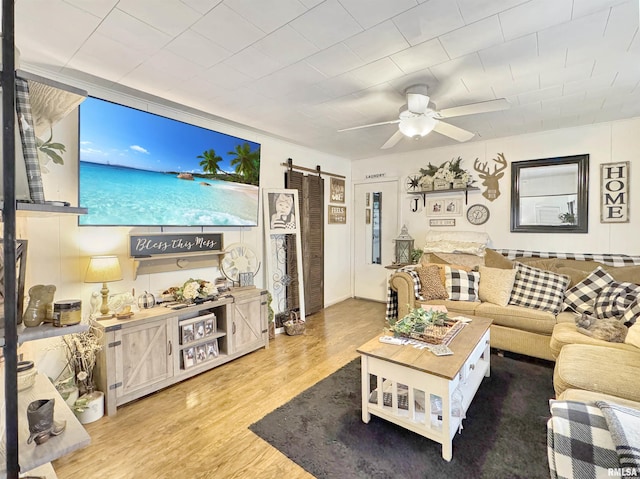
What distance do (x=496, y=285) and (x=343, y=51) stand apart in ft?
9.20

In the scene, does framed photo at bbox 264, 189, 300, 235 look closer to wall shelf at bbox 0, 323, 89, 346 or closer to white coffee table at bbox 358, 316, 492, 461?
white coffee table at bbox 358, 316, 492, 461

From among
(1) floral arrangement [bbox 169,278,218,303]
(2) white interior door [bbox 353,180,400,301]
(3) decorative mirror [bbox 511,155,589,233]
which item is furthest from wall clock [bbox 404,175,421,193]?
(1) floral arrangement [bbox 169,278,218,303]

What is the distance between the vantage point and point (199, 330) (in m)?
2.76

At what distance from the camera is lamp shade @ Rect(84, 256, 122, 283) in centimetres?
223

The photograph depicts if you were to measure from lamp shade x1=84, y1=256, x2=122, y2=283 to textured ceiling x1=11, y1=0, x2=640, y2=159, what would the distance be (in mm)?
1361

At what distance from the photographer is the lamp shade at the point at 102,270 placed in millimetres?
2229

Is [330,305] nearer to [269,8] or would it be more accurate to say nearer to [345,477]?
A: [345,477]

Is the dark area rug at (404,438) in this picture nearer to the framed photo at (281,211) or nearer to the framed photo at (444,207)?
the framed photo at (281,211)

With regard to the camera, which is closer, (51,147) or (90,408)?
(51,147)

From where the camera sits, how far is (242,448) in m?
1.86

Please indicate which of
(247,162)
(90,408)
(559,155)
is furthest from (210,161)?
(559,155)

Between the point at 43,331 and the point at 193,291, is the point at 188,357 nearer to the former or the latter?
the point at 193,291

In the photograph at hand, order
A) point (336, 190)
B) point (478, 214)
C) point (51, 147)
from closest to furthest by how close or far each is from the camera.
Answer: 1. point (51, 147)
2. point (478, 214)
3. point (336, 190)

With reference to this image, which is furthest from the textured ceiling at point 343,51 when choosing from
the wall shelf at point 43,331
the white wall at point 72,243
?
the wall shelf at point 43,331
